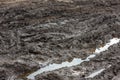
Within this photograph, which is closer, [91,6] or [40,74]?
[40,74]

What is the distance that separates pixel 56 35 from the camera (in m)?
12.5

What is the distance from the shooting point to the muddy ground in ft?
31.7

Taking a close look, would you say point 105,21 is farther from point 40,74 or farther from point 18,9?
point 40,74

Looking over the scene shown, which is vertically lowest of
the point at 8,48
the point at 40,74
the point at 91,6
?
the point at 40,74

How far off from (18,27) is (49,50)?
10.5 feet

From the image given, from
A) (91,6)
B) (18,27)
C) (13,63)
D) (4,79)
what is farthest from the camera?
(91,6)

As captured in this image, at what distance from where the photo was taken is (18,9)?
15.8 meters

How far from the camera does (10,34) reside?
12500mm

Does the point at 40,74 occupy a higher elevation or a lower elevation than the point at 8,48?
lower

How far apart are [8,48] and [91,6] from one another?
7.75 metres

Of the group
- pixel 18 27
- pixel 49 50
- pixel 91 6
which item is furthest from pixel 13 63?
pixel 91 6

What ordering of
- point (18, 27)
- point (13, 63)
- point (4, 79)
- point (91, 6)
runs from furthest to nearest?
point (91, 6), point (18, 27), point (13, 63), point (4, 79)

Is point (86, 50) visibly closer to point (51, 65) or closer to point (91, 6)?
point (51, 65)

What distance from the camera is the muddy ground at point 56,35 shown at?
9.66 m
